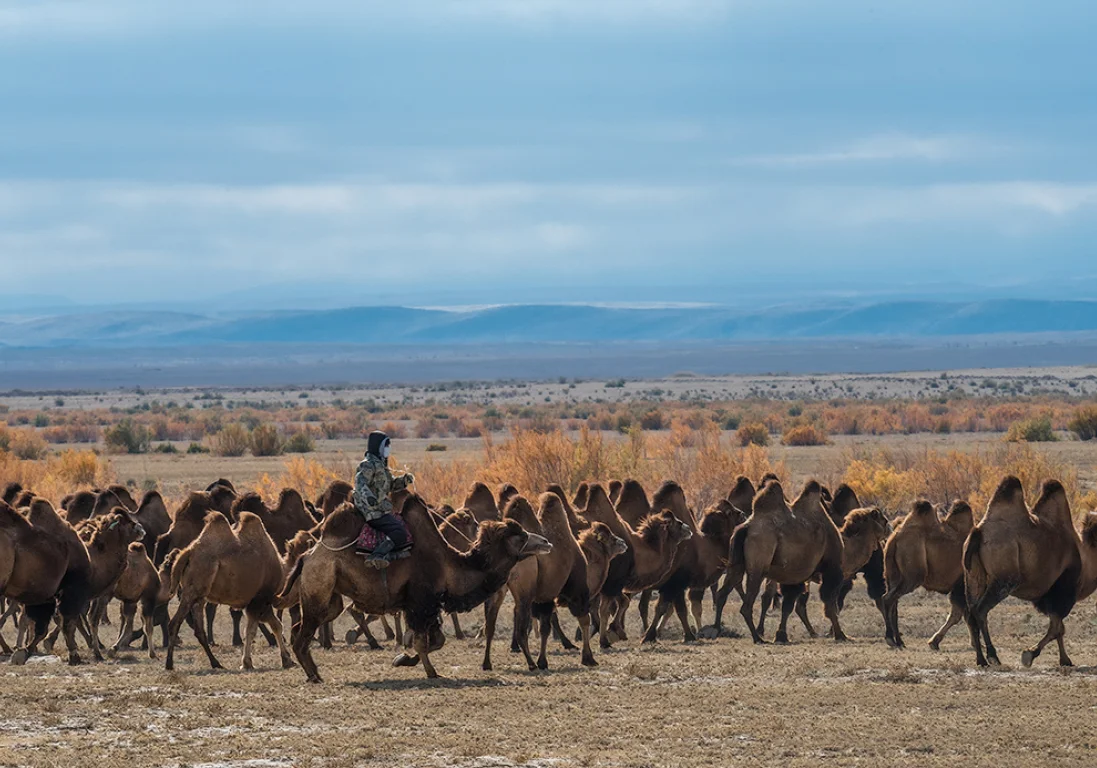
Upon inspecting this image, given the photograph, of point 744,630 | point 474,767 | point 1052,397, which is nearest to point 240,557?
point 474,767

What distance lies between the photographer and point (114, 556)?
1814 centimetres

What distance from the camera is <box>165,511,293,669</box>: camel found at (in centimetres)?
1652

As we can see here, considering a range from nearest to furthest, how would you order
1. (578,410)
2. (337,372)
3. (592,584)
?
(592,584) → (578,410) → (337,372)

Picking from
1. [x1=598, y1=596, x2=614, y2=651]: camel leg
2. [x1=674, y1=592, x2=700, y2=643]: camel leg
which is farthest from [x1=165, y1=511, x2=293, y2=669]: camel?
[x1=674, y1=592, x2=700, y2=643]: camel leg

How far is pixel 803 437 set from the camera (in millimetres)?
58906

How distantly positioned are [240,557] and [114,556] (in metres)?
2.11

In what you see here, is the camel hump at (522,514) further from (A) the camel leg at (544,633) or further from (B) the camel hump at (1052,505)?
(B) the camel hump at (1052,505)

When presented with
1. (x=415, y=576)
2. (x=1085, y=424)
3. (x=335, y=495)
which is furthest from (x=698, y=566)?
(x=1085, y=424)

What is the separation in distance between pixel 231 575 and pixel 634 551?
491cm

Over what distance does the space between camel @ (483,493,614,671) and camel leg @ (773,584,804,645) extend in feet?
10.7

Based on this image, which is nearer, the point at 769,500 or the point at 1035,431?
the point at 769,500

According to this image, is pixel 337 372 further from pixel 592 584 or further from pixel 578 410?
pixel 592 584

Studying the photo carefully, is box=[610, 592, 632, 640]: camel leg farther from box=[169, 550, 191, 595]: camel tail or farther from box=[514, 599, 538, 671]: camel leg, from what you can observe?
box=[169, 550, 191, 595]: camel tail

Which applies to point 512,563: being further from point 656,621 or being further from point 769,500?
point 769,500
